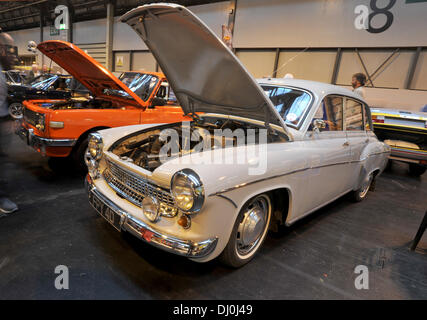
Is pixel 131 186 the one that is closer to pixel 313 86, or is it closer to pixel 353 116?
pixel 313 86

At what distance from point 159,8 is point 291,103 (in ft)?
4.60

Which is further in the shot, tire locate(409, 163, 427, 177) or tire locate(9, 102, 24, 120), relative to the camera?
tire locate(9, 102, 24, 120)

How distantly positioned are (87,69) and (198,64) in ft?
7.55

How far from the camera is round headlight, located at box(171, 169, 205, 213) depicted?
1.44 m

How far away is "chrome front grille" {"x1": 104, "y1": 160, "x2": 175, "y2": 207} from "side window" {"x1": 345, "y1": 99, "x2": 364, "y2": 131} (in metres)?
2.30

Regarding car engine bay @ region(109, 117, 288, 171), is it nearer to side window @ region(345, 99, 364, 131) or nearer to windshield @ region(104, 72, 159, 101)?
side window @ region(345, 99, 364, 131)

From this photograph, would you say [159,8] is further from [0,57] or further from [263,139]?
[0,57]

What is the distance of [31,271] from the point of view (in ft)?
5.82

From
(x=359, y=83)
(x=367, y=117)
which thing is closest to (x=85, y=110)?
(x=367, y=117)

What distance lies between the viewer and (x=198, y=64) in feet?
7.11

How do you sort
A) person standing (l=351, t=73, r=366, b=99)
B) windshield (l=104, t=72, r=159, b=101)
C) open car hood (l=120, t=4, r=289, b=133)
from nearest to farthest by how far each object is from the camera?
open car hood (l=120, t=4, r=289, b=133)
windshield (l=104, t=72, r=159, b=101)
person standing (l=351, t=73, r=366, b=99)

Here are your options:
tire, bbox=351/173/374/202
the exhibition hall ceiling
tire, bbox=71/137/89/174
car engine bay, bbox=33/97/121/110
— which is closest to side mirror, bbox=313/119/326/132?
tire, bbox=351/173/374/202

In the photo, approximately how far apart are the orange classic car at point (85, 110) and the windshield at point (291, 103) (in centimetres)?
214

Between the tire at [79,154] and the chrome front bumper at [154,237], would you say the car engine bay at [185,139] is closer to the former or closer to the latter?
the chrome front bumper at [154,237]
